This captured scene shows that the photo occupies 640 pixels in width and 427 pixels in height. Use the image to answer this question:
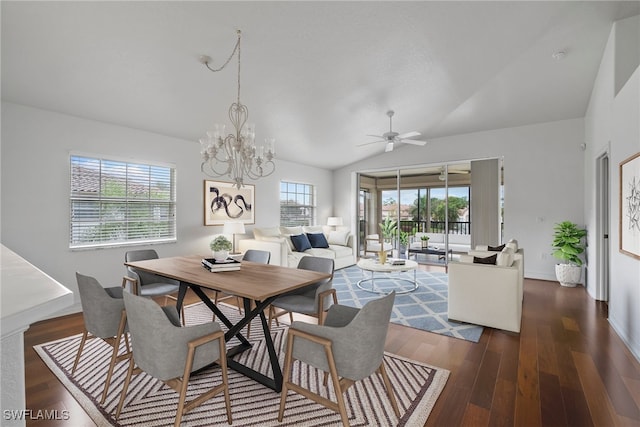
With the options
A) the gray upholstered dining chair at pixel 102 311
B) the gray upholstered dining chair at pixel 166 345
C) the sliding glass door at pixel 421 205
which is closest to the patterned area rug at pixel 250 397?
the gray upholstered dining chair at pixel 102 311

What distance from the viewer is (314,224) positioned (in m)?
7.75

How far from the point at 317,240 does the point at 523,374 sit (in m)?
4.42

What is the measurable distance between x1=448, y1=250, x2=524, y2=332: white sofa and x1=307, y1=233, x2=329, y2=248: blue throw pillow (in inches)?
129

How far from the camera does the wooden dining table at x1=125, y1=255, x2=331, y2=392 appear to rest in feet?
6.84

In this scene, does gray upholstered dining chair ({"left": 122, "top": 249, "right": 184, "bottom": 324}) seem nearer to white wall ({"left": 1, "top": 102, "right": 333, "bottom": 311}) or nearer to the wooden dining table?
the wooden dining table

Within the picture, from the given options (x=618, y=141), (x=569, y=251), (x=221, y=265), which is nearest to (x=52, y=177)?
(x=221, y=265)

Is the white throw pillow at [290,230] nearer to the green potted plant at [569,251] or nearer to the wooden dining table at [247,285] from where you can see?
the wooden dining table at [247,285]

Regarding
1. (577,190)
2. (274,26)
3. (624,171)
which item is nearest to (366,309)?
(274,26)

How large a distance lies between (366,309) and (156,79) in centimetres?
328

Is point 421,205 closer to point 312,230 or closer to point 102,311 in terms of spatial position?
point 312,230

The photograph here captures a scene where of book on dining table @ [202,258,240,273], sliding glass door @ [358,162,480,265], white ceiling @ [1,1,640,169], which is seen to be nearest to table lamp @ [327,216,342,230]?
sliding glass door @ [358,162,480,265]

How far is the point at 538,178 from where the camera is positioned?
5523 millimetres

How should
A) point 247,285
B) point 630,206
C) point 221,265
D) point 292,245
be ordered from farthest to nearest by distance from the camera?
point 292,245
point 630,206
point 221,265
point 247,285

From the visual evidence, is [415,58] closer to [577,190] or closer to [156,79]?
[156,79]
